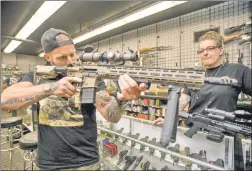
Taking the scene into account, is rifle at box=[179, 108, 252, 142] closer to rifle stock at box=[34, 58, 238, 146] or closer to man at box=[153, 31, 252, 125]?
man at box=[153, 31, 252, 125]

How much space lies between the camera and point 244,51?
66.0 inches

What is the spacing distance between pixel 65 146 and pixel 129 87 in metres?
0.41

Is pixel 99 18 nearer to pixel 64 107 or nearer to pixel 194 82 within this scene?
pixel 64 107

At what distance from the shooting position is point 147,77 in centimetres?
54

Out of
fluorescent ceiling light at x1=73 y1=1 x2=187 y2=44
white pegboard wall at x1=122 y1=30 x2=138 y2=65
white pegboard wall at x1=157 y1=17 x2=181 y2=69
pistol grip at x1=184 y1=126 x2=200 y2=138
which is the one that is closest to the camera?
pistol grip at x1=184 y1=126 x2=200 y2=138

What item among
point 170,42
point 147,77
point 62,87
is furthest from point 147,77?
point 170,42

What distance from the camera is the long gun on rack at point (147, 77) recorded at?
47 centimetres

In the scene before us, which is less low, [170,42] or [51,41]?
[170,42]

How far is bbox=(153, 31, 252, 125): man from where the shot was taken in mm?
896

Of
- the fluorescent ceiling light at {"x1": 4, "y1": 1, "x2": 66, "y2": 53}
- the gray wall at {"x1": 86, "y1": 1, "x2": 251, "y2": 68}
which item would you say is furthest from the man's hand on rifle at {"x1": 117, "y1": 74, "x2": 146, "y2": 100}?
the fluorescent ceiling light at {"x1": 4, "y1": 1, "x2": 66, "y2": 53}

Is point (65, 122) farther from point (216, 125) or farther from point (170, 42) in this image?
point (170, 42)

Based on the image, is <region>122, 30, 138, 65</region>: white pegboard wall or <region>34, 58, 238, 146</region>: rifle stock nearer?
<region>34, 58, 238, 146</region>: rifle stock

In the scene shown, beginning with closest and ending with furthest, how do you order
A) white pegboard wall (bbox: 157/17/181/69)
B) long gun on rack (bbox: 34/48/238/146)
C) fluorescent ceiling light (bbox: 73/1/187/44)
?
long gun on rack (bbox: 34/48/238/146) < fluorescent ceiling light (bbox: 73/1/187/44) < white pegboard wall (bbox: 157/17/181/69)

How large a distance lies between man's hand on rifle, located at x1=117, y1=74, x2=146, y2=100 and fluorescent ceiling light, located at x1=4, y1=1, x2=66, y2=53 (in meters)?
1.49
